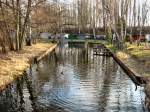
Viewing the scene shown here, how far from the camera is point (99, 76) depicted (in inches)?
1174

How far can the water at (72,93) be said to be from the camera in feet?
59.8

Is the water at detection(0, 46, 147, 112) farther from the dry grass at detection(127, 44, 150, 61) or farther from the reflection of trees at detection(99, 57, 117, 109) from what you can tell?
the dry grass at detection(127, 44, 150, 61)

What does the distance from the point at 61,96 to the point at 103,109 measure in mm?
3819

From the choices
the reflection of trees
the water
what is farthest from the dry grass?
the water

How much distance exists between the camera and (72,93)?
22.1 meters

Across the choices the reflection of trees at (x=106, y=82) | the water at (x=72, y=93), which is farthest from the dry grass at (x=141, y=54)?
the water at (x=72, y=93)

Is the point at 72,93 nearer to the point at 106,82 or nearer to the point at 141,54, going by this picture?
the point at 106,82

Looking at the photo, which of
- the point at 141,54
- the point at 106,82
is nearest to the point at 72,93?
the point at 106,82

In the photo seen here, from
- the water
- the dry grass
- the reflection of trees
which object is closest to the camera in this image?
the water

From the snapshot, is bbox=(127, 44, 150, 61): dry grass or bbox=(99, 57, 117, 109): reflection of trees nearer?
bbox=(99, 57, 117, 109): reflection of trees

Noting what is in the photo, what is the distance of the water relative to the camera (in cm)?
1823

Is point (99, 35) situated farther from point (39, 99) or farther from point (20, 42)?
point (39, 99)

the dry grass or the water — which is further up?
the dry grass

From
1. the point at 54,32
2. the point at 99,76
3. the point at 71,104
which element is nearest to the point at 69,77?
the point at 99,76
